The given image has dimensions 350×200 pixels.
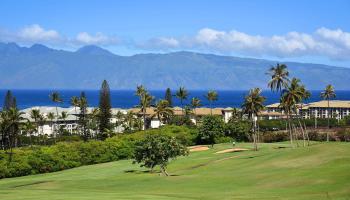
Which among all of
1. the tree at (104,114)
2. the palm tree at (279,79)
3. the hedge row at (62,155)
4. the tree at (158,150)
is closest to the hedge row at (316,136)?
the palm tree at (279,79)

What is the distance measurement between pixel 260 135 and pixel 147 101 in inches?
1224

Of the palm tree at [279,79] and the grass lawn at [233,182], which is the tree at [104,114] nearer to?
the palm tree at [279,79]

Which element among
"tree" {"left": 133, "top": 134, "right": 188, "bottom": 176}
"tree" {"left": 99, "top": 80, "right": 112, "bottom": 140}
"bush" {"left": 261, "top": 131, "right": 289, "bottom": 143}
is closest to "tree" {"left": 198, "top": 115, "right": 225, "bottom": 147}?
"bush" {"left": 261, "top": 131, "right": 289, "bottom": 143}

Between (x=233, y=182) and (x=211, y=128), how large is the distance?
65.5 meters

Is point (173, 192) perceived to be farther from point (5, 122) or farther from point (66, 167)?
point (5, 122)

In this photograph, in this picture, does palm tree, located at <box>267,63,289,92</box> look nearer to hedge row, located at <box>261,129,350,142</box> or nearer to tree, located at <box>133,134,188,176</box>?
Answer: hedge row, located at <box>261,129,350,142</box>

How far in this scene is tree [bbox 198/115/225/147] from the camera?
393 ft

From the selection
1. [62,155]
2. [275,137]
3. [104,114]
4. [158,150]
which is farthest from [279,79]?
[104,114]

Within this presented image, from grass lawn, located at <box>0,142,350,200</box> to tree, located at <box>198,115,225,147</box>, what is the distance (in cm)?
3777

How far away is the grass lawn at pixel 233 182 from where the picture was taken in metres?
43.9

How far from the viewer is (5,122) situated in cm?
10081

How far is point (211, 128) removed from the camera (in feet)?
394

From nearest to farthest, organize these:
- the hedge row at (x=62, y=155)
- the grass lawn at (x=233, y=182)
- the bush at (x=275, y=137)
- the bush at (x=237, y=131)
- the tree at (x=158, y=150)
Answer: the grass lawn at (x=233, y=182), the tree at (x=158, y=150), the hedge row at (x=62, y=155), the bush at (x=237, y=131), the bush at (x=275, y=137)

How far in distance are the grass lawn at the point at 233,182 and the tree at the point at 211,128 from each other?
37.8 metres
